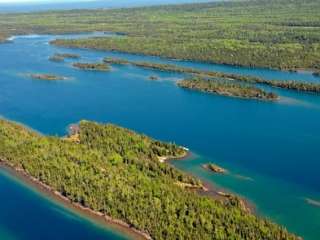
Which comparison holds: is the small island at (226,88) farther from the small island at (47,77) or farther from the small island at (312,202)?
the small island at (312,202)

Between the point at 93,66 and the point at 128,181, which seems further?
the point at 93,66

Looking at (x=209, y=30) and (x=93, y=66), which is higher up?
(x=209, y=30)

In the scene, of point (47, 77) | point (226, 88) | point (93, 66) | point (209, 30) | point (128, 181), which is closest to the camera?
point (128, 181)

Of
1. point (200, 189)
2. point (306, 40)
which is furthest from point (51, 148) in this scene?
point (306, 40)

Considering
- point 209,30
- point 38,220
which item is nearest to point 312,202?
point 38,220

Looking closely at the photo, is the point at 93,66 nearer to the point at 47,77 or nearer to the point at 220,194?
the point at 47,77

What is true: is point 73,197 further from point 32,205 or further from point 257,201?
point 257,201
